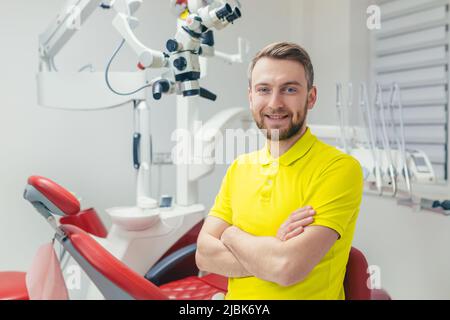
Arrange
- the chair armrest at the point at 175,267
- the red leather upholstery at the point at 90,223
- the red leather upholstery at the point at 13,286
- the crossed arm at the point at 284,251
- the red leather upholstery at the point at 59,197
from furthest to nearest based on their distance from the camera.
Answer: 1. the red leather upholstery at the point at 90,223
2. the chair armrest at the point at 175,267
3. the red leather upholstery at the point at 13,286
4. the red leather upholstery at the point at 59,197
5. the crossed arm at the point at 284,251

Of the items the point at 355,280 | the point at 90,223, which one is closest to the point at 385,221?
the point at 355,280

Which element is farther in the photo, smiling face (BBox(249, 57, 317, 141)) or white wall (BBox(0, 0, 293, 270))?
white wall (BBox(0, 0, 293, 270))

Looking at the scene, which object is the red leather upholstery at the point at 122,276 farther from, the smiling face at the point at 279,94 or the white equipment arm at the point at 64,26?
the white equipment arm at the point at 64,26

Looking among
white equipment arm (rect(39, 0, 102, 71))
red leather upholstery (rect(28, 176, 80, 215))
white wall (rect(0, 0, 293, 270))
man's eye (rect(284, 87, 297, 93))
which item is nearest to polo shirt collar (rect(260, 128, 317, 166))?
man's eye (rect(284, 87, 297, 93))

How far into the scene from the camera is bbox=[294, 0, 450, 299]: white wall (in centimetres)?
126

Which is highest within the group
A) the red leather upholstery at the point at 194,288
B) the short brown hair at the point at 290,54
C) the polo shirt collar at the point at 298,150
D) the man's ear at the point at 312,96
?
the short brown hair at the point at 290,54

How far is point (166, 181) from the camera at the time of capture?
199cm

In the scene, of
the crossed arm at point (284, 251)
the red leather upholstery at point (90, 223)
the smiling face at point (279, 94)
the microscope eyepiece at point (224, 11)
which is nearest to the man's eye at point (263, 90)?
the smiling face at point (279, 94)

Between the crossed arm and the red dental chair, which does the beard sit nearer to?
the crossed arm

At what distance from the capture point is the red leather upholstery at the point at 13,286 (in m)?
0.92

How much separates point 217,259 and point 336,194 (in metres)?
0.25

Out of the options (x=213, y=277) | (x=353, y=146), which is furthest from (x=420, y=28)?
(x=213, y=277)

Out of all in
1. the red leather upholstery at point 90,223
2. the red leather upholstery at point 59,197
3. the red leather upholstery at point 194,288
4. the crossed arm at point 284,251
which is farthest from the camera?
the red leather upholstery at point 90,223

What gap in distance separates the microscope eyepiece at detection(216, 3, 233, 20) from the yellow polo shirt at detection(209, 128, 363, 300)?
0.32 meters
